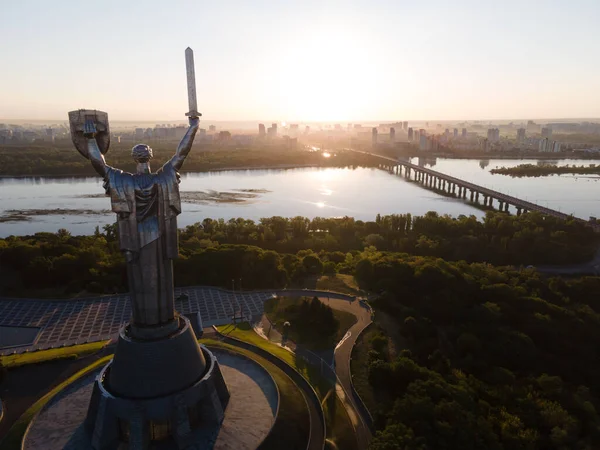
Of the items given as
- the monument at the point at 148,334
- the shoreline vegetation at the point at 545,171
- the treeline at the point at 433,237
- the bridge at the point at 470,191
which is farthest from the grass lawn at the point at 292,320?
the shoreline vegetation at the point at 545,171

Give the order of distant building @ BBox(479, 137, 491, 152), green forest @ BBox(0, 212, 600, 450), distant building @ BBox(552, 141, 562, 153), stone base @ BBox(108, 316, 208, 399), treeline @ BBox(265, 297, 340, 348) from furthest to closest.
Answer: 1. distant building @ BBox(479, 137, 491, 152)
2. distant building @ BBox(552, 141, 562, 153)
3. treeline @ BBox(265, 297, 340, 348)
4. green forest @ BBox(0, 212, 600, 450)
5. stone base @ BBox(108, 316, 208, 399)

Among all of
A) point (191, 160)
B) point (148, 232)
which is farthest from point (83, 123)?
point (191, 160)

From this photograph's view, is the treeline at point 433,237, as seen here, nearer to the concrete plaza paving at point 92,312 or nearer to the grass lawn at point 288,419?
the concrete plaza paving at point 92,312

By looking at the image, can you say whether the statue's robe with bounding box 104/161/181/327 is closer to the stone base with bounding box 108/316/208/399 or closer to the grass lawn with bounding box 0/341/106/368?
the stone base with bounding box 108/316/208/399

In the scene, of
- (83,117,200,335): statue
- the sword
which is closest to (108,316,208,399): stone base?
(83,117,200,335): statue

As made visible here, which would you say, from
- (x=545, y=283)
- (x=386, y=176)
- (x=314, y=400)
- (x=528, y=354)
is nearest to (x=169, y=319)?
A: (x=314, y=400)

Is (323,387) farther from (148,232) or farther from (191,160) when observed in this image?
(191,160)

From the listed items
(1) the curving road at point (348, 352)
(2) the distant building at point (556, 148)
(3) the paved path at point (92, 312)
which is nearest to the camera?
(1) the curving road at point (348, 352)
